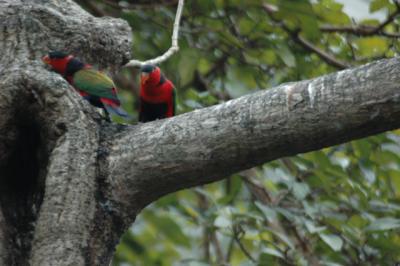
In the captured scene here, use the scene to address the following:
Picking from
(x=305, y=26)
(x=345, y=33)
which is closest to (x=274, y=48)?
(x=305, y=26)

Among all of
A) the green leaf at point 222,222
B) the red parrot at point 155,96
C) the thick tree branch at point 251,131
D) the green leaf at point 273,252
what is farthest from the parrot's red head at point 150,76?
the thick tree branch at point 251,131

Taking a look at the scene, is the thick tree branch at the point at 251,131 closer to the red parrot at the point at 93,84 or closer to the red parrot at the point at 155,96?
the red parrot at the point at 93,84

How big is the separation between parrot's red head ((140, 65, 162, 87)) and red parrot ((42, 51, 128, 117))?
1.09 m

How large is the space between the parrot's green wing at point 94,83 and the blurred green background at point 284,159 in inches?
39.4

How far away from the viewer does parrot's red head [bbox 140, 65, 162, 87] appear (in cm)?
502

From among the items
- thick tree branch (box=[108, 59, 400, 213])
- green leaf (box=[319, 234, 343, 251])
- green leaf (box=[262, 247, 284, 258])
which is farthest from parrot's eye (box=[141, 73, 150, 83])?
thick tree branch (box=[108, 59, 400, 213])

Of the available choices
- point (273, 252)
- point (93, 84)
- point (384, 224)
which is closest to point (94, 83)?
point (93, 84)

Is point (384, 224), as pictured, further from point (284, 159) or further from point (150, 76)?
point (150, 76)

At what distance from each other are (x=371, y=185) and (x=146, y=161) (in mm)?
2434

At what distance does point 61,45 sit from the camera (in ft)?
12.0

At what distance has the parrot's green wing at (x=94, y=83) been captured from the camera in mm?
3764

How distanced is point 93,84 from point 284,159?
1.99 meters

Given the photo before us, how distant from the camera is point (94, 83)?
147 inches

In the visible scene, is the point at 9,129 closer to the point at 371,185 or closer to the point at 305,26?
the point at 305,26
